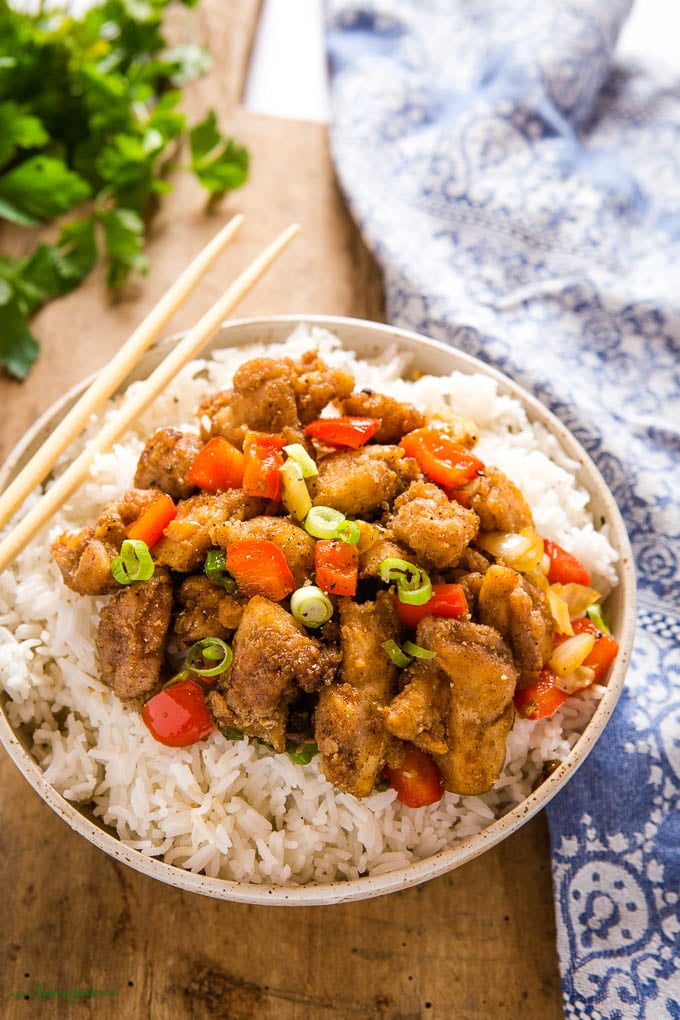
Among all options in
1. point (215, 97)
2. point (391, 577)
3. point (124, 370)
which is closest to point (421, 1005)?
point (391, 577)

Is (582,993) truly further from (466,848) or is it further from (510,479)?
(510,479)

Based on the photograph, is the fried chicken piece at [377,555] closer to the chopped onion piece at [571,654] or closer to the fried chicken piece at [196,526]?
the fried chicken piece at [196,526]

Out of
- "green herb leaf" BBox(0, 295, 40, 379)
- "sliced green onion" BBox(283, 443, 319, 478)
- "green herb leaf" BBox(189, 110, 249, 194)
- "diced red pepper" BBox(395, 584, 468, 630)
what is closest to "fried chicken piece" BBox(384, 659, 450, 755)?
"diced red pepper" BBox(395, 584, 468, 630)

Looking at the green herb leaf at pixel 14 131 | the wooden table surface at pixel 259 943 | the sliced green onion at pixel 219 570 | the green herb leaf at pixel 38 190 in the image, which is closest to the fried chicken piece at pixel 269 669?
the sliced green onion at pixel 219 570

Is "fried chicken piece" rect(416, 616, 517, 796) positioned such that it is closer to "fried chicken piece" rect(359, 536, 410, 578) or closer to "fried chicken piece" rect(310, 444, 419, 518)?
"fried chicken piece" rect(359, 536, 410, 578)

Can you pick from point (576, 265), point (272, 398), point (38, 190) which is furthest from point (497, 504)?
point (38, 190)
